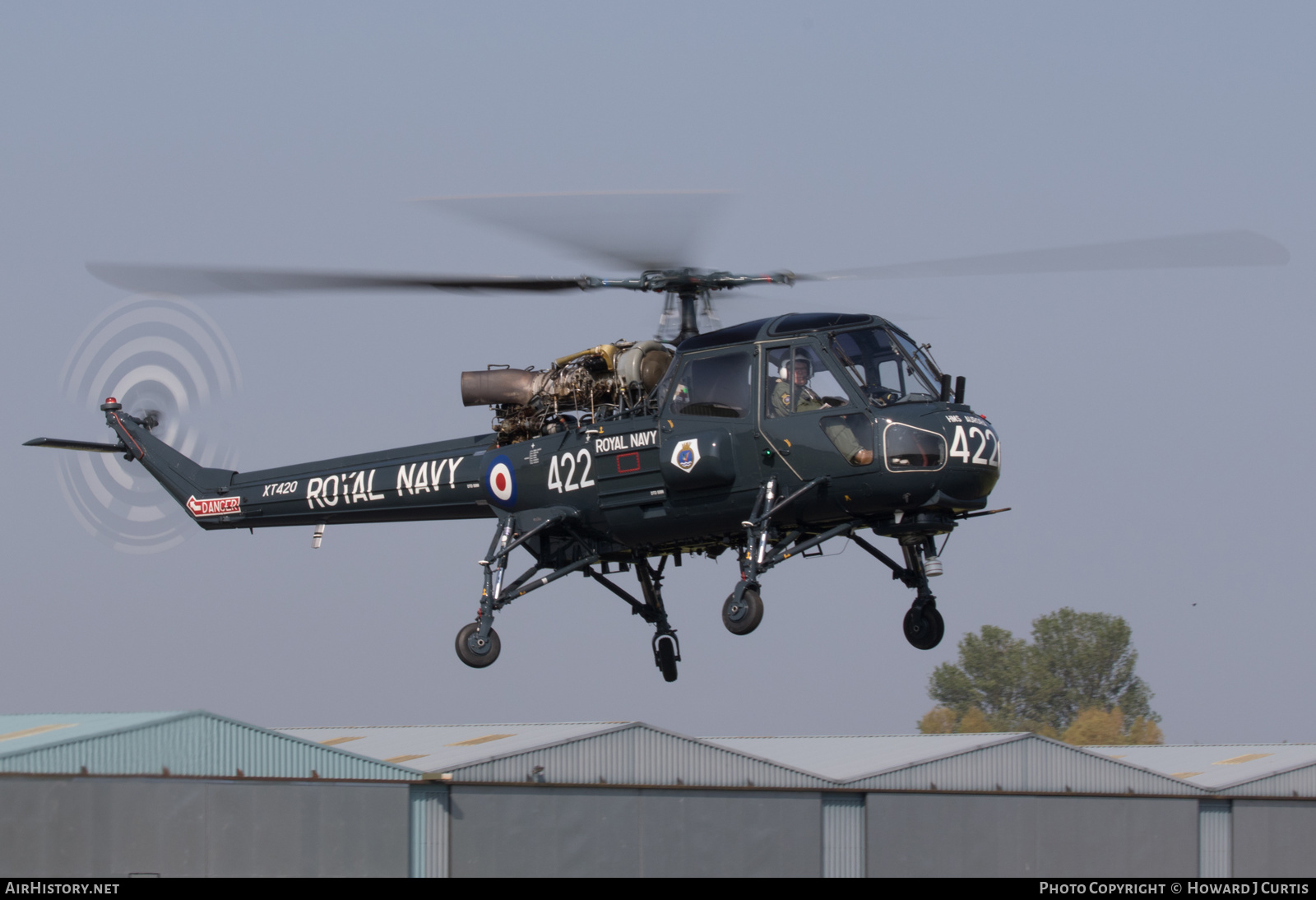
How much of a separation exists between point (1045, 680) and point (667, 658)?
77408mm

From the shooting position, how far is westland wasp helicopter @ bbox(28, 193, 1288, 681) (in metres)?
21.6

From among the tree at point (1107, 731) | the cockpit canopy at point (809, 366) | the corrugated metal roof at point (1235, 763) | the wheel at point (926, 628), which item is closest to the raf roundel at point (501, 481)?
the cockpit canopy at point (809, 366)

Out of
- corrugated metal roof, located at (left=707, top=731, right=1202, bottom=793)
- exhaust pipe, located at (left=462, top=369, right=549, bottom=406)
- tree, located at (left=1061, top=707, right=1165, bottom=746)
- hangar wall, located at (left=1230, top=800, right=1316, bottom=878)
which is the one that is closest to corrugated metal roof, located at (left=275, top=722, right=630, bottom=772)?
corrugated metal roof, located at (left=707, top=731, right=1202, bottom=793)

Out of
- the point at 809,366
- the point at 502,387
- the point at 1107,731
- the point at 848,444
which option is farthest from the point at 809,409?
the point at 1107,731

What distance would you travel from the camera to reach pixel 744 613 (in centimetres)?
2153

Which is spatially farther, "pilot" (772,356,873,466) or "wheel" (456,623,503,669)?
"wheel" (456,623,503,669)

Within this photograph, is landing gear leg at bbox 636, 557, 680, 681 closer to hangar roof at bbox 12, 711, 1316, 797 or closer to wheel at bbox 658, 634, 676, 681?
wheel at bbox 658, 634, 676, 681

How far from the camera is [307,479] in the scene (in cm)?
2736

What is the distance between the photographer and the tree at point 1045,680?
98000mm

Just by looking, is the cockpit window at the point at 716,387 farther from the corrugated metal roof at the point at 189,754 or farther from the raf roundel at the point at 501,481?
the corrugated metal roof at the point at 189,754

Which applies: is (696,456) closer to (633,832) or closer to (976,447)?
(976,447)

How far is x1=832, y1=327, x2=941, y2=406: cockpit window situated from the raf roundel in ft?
18.1

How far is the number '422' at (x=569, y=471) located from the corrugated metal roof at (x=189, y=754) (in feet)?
27.2

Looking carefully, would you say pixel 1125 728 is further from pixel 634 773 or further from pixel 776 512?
pixel 776 512
